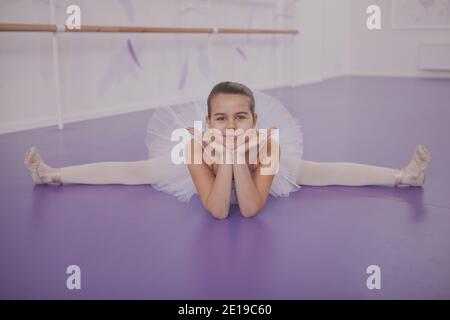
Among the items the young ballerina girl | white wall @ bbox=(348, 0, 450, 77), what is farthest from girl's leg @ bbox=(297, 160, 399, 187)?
white wall @ bbox=(348, 0, 450, 77)

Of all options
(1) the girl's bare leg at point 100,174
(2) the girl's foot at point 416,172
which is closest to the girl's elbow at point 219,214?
(1) the girl's bare leg at point 100,174

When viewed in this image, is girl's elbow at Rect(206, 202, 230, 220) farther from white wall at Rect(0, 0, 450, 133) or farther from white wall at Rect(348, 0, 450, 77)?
white wall at Rect(348, 0, 450, 77)

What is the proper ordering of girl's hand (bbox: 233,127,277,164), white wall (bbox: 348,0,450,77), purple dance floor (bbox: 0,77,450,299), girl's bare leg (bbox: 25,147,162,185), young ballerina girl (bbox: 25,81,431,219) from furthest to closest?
1. white wall (bbox: 348,0,450,77)
2. girl's bare leg (bbox: 25,147,162,185)
3. young ballerina girl (bbox: 25,81,431,219)
4. girl's hand (bbox: 233,127,277,164)
5. purple dance floor (bbox: 0,77,450,299)

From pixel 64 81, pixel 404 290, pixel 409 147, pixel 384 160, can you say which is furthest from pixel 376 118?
pixel 404 290

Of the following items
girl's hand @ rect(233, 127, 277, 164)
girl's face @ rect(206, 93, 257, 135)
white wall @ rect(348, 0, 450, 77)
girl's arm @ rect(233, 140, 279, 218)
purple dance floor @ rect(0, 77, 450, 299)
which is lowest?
purple dance floor @ rect(0, 77, 450, 299)

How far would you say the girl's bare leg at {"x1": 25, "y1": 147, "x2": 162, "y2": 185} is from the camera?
172 cm

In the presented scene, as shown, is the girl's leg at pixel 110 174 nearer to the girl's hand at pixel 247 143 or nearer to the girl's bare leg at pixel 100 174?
the girl's bare leg at pixel 100 174

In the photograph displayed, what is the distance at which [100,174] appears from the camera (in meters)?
1.75

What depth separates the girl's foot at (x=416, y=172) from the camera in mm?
1605

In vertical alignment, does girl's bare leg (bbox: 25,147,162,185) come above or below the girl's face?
below

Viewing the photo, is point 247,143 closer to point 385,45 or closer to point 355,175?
point 355,175

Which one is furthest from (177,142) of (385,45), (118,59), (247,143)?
(385,45)

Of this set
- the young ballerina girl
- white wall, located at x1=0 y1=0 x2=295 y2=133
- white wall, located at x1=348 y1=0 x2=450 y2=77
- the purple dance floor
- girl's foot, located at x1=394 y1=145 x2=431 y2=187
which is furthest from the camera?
white wall, located at x1=348 y1=0 x2=450 y2=77

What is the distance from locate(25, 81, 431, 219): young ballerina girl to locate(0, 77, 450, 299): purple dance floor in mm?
36
